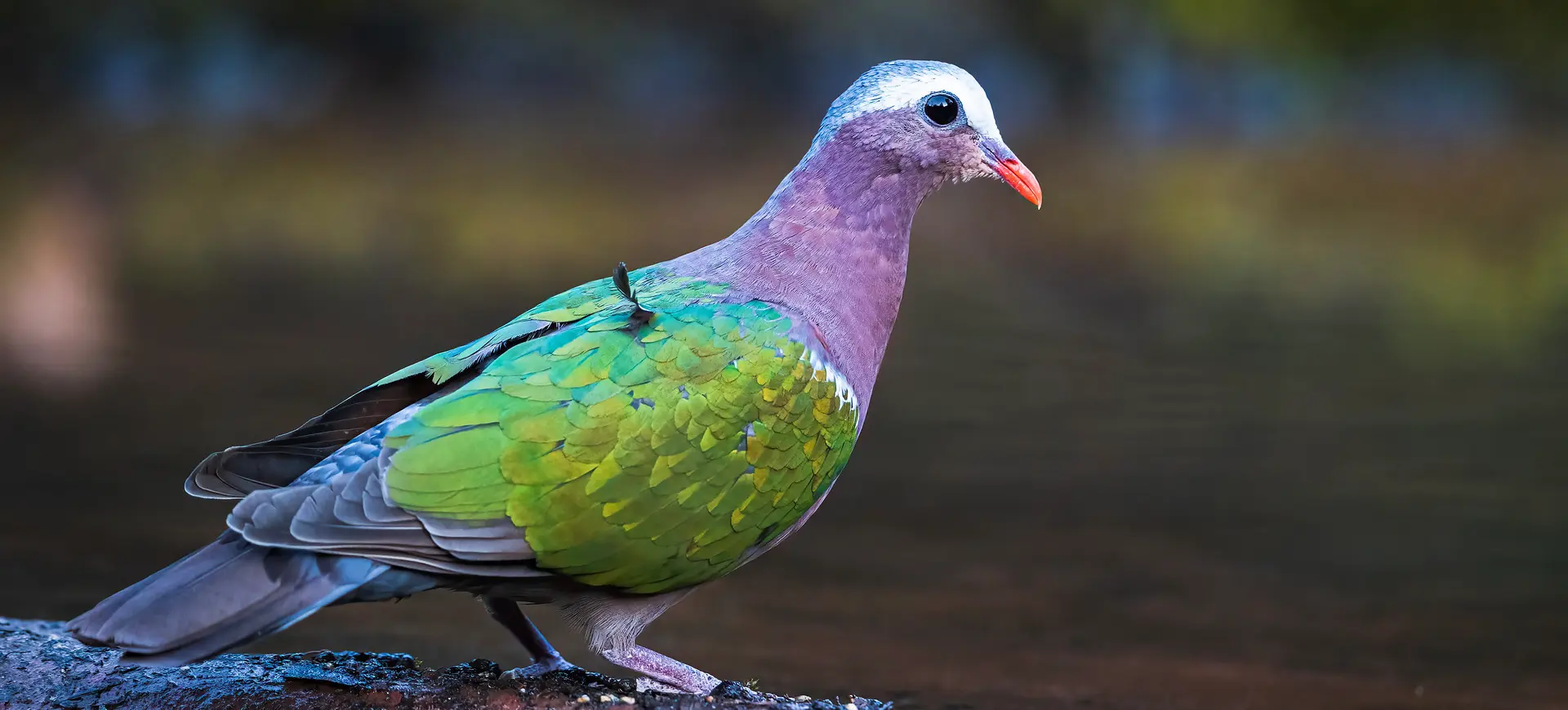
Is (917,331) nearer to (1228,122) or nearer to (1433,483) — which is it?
(1433,483)

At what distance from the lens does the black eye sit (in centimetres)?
443

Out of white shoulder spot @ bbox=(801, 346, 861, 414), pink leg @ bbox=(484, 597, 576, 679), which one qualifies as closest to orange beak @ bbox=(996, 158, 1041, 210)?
white shoulder spot @ bbox=(801, 346, 861, 414)

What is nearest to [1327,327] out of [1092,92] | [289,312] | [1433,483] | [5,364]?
[1433,483]

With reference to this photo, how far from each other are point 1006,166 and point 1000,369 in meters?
7.61

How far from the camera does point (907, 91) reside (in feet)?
14.5

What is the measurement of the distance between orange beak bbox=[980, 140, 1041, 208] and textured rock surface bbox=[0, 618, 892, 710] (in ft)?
5.24

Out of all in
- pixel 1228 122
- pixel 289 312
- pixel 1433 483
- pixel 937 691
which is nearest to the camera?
pixel 937 691

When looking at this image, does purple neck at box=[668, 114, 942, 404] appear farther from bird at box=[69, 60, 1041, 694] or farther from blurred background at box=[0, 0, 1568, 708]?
blurred background at box=[0, 0, 1568, 708]

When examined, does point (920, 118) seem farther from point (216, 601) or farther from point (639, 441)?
point (216, 601)

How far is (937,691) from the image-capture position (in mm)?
5852

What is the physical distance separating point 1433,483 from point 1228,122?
29.6 meters

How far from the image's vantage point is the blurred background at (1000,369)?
6602 mm

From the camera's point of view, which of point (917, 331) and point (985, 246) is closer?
point (917, 331)

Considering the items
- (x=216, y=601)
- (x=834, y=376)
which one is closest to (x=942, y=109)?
(x=834, y=376)
